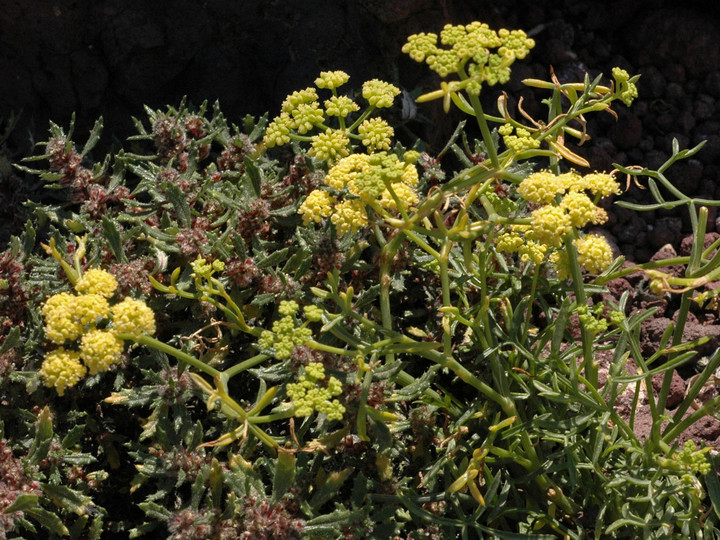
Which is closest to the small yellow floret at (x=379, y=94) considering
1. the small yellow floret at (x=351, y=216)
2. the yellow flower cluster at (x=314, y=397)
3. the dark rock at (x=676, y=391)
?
the small yellow floret at (x=351, y=216)

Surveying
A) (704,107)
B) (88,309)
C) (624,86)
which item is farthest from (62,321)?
(704,107)

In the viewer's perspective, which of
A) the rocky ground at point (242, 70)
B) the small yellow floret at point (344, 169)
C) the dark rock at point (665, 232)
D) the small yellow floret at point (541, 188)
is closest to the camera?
the small yellow floret at point (541, 188)

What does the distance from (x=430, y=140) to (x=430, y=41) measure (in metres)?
1.44

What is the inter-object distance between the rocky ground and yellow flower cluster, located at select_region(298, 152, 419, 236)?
1208mm

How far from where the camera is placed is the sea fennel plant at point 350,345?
6.28 ft

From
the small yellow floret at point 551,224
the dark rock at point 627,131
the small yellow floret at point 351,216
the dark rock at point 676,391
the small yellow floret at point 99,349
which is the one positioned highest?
the dark rock at point 627,131

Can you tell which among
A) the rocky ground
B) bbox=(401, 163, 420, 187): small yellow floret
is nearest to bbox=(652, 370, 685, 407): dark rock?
the rocky ground

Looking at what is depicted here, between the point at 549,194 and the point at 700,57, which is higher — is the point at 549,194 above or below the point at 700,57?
below

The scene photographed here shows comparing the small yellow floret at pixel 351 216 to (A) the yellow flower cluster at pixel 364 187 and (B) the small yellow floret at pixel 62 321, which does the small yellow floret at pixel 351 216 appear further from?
(B) the small yellow floret at pixel 62 321

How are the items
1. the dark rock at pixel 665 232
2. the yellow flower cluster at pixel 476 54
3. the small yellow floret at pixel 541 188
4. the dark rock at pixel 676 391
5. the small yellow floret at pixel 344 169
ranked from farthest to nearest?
the dark rock at pixel 665 232 → the dark rock at pixel 676 391 → the small yellow floret at pixel 344 169 → the small yellow floret at pixel 541 188 → the yellow flower cluster at pixel 476 54

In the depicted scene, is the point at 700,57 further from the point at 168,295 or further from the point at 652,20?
the point at 168,295

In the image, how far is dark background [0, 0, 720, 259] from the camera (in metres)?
3.21

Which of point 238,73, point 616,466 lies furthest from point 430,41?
point 238,73

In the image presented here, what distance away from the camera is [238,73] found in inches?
133
